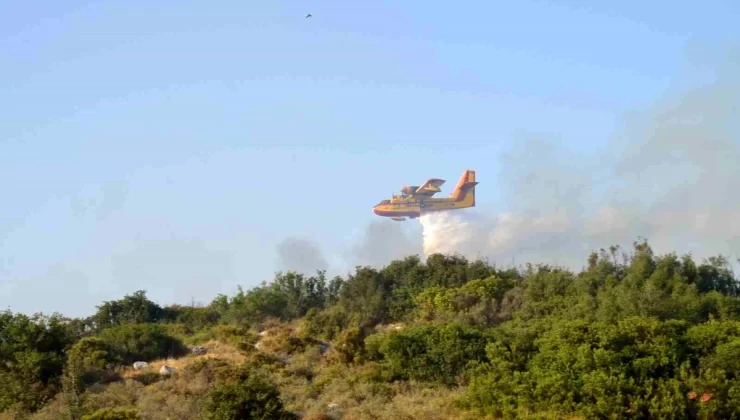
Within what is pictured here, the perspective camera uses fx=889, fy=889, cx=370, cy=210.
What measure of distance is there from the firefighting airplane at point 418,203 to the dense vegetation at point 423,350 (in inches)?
920

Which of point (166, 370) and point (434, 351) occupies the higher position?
point (434, 351)

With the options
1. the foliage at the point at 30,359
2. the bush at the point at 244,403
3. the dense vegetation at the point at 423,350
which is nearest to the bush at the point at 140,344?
the dense vegetation at the point at 423,350

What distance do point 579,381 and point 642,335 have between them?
8.41 ft

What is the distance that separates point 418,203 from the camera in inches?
2601

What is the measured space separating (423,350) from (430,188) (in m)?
39.9

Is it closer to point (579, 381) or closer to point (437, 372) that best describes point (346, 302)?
point (437, 372)

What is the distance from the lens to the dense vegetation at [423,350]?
21641 millimetres

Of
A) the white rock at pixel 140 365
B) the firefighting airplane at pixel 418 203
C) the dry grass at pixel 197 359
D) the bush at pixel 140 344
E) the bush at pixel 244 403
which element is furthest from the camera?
the firefighting airplane at pixel 418 203

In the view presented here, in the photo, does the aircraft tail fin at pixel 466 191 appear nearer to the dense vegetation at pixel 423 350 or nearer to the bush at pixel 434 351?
the dense vegetation at pixel 423 350

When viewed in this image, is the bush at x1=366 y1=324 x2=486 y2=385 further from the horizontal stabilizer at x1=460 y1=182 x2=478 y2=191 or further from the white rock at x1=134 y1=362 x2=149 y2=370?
the horizontal stabilizer at x1=460 y1=182 x2=478 y2=191

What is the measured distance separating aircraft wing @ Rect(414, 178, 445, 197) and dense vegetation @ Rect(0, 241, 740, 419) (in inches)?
973

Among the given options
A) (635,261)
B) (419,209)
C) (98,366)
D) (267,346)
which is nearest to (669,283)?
(635,261)

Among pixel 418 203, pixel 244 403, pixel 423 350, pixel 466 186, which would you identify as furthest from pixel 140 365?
pixel 466 186

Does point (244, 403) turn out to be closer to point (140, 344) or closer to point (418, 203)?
point (140, 344)
